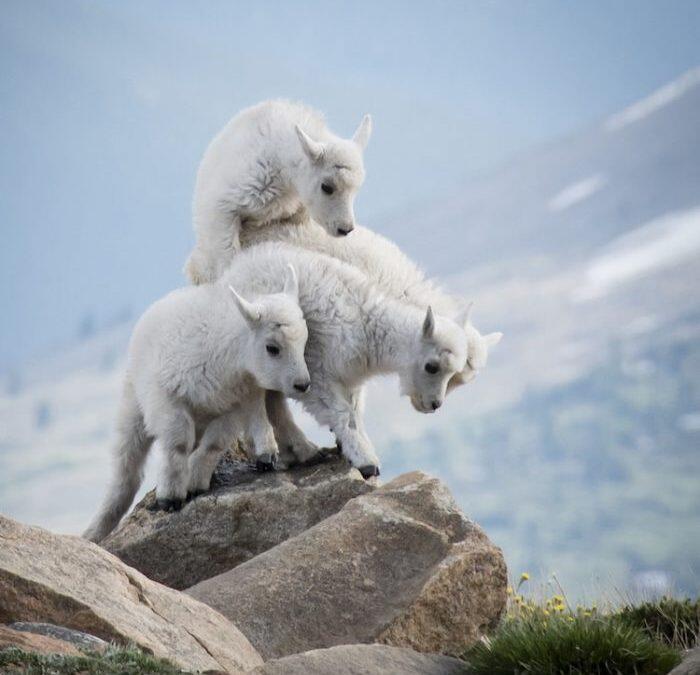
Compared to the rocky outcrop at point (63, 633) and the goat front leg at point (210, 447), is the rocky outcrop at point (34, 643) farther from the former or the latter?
the goat front leg at point (210, 447)

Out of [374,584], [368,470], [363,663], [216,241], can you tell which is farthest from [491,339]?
[363,663]

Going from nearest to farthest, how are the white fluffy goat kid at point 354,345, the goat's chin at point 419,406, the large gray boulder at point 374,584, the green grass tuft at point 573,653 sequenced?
the green grass tuft at point 573,653
the large gray boulder at point 374,584
the white fluffy goat kid at point 354,345
the goat's chin at point 419,406

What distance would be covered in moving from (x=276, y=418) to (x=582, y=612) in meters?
3.21

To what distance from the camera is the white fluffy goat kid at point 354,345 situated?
35.6ft

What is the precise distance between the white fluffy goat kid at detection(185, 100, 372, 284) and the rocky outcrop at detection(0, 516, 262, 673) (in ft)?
13.9

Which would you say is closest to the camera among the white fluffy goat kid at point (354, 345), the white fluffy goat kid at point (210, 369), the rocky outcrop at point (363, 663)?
the rocky outcrop at point (363, 663)

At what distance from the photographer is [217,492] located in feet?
35.6

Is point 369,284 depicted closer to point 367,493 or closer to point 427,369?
point 427,369

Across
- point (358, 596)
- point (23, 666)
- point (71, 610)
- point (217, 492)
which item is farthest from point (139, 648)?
point (217, 492)

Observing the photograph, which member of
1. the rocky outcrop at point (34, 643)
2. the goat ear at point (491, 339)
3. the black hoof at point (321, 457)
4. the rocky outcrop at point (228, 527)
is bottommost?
the rocky outcrop at point (34, 643)

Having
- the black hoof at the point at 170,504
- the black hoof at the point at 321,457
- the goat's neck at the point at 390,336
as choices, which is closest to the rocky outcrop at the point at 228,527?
the black hoof at the point at 170,504

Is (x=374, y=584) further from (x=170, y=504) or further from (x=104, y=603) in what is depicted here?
(x=170, y=504)

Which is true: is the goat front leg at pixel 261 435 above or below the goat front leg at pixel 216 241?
below

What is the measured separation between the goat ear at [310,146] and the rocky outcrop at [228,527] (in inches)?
109
